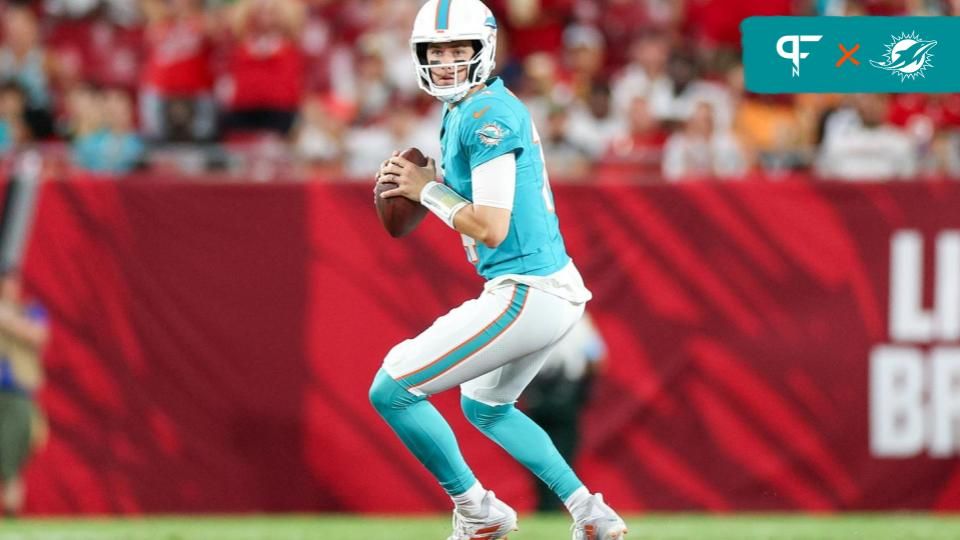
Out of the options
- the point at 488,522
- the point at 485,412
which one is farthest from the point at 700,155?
the point at 488,522

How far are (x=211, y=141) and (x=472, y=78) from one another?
676cm

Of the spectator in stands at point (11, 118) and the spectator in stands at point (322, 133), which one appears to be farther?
the spectator in stands at point (11, 118)

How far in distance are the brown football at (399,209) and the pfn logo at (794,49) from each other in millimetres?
2151

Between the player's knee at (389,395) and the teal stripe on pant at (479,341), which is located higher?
the teal stripe on pant at (479,341)

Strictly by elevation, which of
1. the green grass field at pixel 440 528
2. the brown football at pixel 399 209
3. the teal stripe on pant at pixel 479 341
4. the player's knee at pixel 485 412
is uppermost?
the brown football at pixel 399 209

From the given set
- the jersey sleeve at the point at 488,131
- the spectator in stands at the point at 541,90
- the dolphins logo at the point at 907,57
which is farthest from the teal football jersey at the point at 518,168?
the spectator in stands at the point at 541,90

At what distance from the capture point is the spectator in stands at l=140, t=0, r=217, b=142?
1261 centimetres

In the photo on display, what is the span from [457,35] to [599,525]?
1.95m

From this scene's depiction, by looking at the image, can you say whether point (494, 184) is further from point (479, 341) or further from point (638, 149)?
point (638, 149)

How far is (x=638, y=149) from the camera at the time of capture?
11.6 metres

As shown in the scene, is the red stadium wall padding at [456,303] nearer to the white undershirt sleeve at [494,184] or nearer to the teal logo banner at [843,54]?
the teal logo banner at [843,54]

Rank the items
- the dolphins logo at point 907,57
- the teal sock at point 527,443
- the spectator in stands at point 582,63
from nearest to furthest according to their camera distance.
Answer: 1. the teal sock at point 527,443
2. the dolphins logo at point 907,57
3. the spectator in stands at point 582,63

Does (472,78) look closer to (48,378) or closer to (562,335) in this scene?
(562,335)

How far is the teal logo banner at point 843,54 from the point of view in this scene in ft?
24.6
